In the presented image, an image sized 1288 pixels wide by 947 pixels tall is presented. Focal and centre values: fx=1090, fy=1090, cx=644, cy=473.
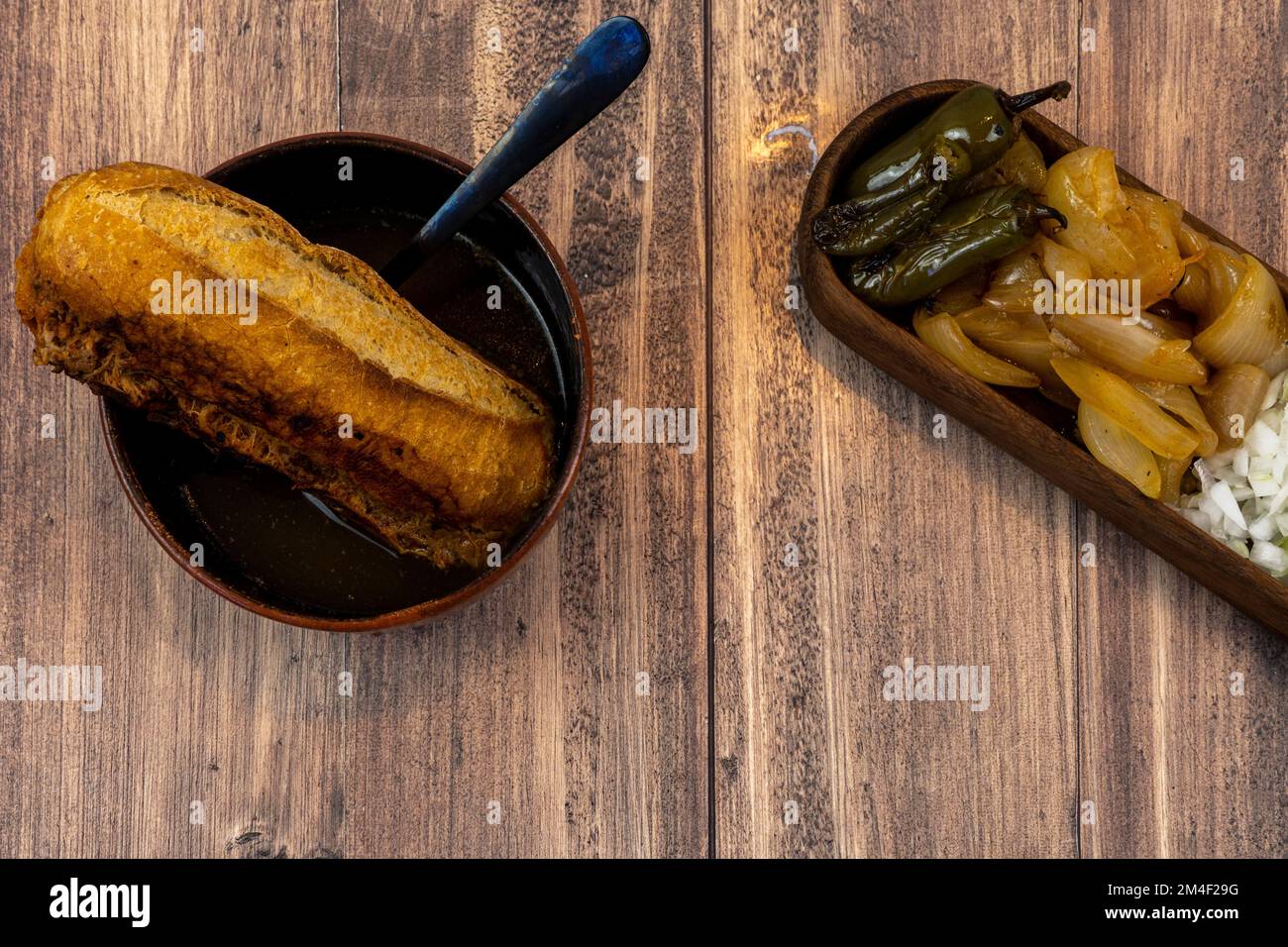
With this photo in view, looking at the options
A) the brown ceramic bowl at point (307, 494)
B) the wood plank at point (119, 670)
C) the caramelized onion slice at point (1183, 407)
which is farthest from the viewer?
the wood plank at point (119, 670)

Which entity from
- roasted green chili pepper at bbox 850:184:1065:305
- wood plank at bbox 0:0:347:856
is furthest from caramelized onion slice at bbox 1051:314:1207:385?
wood plank at bbox 0:0:347:856

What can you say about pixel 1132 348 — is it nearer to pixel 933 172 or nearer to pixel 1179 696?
pixel 933 172

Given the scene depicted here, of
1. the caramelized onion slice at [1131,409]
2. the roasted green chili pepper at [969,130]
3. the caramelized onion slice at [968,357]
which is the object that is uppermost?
the roasted green chili pepper at [969,130]

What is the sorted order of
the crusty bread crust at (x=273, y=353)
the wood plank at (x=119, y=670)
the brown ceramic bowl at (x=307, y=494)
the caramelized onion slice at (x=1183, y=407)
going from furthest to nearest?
1. the wood plank at (x=119, y=670)
2. the caramelized onion slice at (x=1183, y=407)
3. the brown ceramic bowl at (x=307, y=494)
4. the crusty bread crust at (x=273, y=353)

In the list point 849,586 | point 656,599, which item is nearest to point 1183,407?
point 849,586

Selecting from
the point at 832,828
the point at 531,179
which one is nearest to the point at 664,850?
the point at 832,828

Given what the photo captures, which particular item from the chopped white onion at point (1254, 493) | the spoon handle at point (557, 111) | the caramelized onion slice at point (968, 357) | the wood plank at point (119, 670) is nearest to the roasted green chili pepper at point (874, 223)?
the caramelized onion slice at point (968, 357)

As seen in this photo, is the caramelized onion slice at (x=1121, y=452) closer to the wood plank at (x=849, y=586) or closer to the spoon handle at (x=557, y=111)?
the wood plank at (x=849, y=586)
